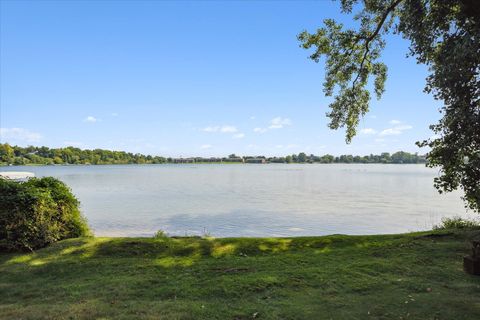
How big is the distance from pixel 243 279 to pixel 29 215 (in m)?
6.65

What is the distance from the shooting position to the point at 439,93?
7859 millimetres

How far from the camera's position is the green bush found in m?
9.80

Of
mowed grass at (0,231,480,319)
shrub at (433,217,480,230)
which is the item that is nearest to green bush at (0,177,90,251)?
mowed grass at (0,231,480,319)

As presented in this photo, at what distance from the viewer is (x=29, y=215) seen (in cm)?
994

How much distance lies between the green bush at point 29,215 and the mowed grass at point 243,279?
49cm

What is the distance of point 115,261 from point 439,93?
30.0 ft

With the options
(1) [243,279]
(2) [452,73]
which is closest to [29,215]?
(1) [243,279]

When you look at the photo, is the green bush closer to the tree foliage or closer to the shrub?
the tree foliage

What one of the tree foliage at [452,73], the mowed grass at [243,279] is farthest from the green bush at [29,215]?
the tree foliage at [452,73]

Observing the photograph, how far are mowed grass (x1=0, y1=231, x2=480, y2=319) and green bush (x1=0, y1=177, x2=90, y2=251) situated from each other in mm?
487

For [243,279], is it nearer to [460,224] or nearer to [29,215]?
[29,215]

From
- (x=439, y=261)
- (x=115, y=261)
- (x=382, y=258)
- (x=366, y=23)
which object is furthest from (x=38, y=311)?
(x=366, y=23)

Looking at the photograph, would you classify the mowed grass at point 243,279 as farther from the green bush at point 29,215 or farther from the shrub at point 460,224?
the shrub at point 460,224

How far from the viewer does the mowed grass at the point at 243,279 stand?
6215 mm
